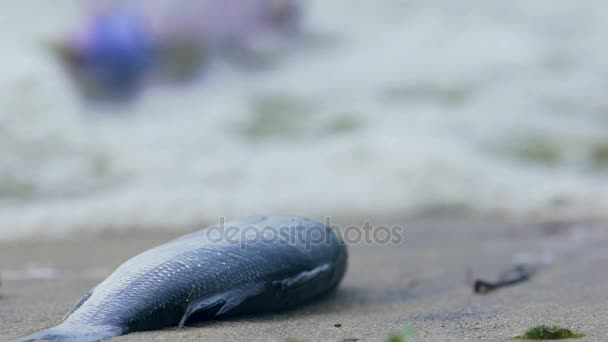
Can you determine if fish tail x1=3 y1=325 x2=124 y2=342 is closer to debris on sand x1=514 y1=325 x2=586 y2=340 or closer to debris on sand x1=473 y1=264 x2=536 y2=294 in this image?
debris on sand x1=514 y1=325 x2=586 y2=340

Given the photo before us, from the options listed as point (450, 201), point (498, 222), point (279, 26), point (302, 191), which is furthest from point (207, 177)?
point (279, 26)

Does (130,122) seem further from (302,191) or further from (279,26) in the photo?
(279,26)

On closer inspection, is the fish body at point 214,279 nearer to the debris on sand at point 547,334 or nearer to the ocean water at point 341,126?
the debris on sand at point 547,334

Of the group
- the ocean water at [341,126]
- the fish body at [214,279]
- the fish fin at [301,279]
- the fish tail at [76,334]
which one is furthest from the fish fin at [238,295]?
the ocean water at [341,126]

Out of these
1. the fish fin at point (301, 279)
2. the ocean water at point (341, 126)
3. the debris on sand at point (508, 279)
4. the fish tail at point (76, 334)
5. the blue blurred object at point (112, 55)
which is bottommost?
the debris on sand at point (508, 279)

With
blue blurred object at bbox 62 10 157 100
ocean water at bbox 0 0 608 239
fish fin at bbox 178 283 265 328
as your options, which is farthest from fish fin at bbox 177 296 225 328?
blue blurred object at bbox 62 10 157 100

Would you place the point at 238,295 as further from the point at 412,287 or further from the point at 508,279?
the point at 508,279
